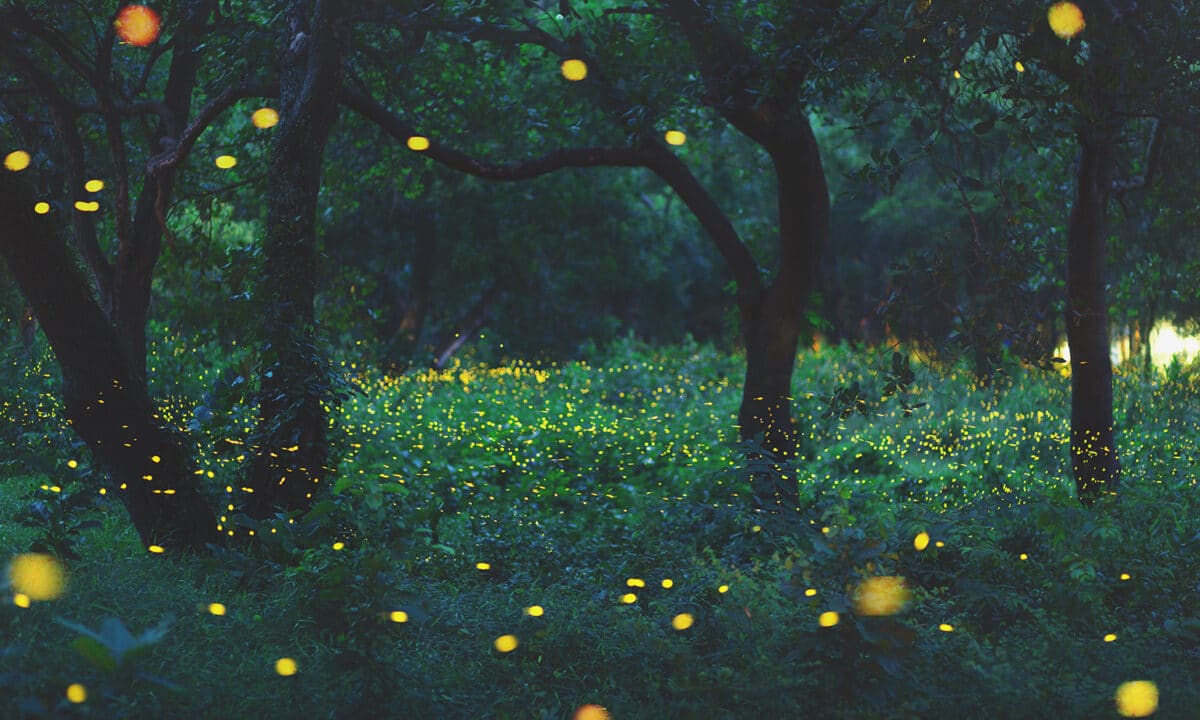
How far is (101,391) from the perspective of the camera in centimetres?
750

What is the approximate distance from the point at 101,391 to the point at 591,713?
156 inches

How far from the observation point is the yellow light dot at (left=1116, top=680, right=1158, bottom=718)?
18.8 feet

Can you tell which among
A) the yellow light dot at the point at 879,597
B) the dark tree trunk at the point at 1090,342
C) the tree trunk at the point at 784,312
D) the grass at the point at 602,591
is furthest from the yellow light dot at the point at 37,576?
the dark tree trunk at the point at 1090,342

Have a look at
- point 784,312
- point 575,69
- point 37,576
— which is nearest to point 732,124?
point 575,69

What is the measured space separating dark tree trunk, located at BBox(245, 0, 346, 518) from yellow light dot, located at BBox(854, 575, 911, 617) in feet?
14.1

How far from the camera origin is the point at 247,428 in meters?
8.97

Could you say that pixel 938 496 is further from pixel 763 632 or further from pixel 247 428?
pixel 247 428

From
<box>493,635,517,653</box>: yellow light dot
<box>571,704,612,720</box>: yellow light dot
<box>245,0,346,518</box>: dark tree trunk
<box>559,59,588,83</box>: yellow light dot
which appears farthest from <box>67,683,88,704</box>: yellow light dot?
<box>559,59,588,83</box>: yellow light dot

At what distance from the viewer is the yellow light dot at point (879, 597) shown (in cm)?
586

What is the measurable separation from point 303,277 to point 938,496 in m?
6.76

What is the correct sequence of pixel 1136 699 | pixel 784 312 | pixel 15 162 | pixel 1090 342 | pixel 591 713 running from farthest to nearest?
1. pixel 784 312
2. pixel 1090 342
3. pixel 15 162
4. pixel 1136 699
5. pixel 591 713

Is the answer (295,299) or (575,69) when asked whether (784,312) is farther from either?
(295,299)

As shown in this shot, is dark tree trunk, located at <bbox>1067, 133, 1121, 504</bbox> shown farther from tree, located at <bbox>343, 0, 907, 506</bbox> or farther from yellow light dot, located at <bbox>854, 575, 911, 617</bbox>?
yellow light dot, located at <bbox>854, 575, 911, 617</bbox>

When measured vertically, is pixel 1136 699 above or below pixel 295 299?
below
